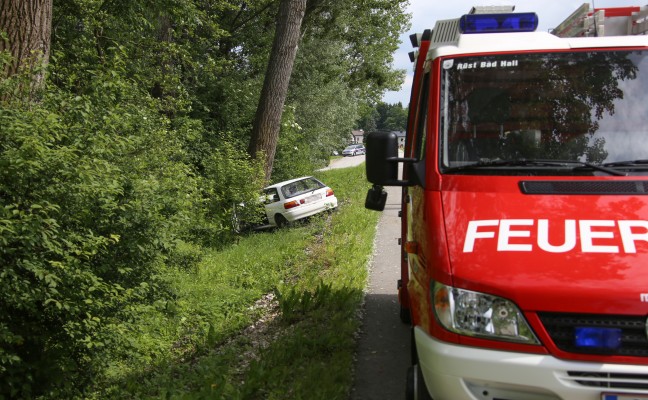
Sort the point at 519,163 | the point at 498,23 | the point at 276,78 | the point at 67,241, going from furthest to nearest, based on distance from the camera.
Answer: the point at 276,78
the point at 67,241
the point at 498,23
the point at 519,163

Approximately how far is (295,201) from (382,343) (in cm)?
1088

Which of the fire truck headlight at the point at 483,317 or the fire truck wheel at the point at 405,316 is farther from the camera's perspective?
the fire truck wheel at the point at 405,316

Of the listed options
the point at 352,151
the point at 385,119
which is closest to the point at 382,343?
the point at 352,151

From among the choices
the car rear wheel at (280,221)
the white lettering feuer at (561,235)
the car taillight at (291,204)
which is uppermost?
the white lettering feuer at (561,235)

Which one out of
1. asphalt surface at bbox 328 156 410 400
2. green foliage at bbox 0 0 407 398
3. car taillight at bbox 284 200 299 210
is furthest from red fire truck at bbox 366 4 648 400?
car taillight at bbox 284 200 299 210

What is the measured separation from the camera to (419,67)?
16.9 ft

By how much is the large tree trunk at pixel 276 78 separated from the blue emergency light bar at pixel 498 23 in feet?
35.6

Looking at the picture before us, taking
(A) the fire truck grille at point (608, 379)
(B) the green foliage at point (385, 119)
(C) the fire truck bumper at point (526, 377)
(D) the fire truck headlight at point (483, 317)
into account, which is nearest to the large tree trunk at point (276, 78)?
(D) the fire truck headlight at point (483, 317)

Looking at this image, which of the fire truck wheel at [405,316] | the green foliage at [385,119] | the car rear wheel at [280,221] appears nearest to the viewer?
the fire truck wheel at [405,316]

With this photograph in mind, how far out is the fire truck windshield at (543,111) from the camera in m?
3.52

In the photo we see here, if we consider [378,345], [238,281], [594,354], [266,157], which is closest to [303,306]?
[378,345]

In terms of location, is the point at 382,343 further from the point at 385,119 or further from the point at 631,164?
the point at 385,119

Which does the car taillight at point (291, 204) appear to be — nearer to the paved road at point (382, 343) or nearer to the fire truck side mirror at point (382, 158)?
the paved road at point (382, 343)

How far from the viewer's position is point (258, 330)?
681 centimetres
